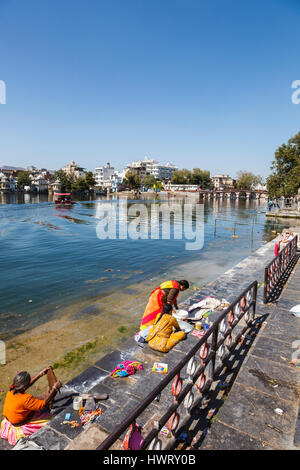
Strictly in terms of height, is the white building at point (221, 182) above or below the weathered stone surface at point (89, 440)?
above

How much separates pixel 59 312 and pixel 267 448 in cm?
823

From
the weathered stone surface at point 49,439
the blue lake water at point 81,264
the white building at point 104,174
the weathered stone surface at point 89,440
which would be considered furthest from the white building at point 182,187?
the weathered stone surface at point 89,440

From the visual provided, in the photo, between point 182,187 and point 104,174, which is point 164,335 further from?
point 104,174

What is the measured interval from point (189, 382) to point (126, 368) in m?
2.47

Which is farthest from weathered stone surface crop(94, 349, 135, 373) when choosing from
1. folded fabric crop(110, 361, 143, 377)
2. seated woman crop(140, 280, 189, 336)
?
seated woman crop(140, 280, 189, 336)

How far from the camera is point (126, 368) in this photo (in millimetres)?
5512

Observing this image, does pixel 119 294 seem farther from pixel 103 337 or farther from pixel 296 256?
pixel 296 256

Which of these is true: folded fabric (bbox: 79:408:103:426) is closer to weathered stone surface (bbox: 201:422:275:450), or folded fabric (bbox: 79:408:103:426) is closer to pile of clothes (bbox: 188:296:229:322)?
weathered stone surface (bbox: 201:422:275:450)

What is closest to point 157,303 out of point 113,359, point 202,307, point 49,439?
point 113,359

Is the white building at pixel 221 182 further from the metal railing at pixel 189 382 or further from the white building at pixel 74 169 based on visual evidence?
the metal railing at pixel 189 382

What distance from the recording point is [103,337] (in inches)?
316

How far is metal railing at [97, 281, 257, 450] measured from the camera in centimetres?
248

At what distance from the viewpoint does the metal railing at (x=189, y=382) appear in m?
2.48

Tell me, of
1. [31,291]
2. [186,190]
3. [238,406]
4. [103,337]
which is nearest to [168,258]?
[31,291]
